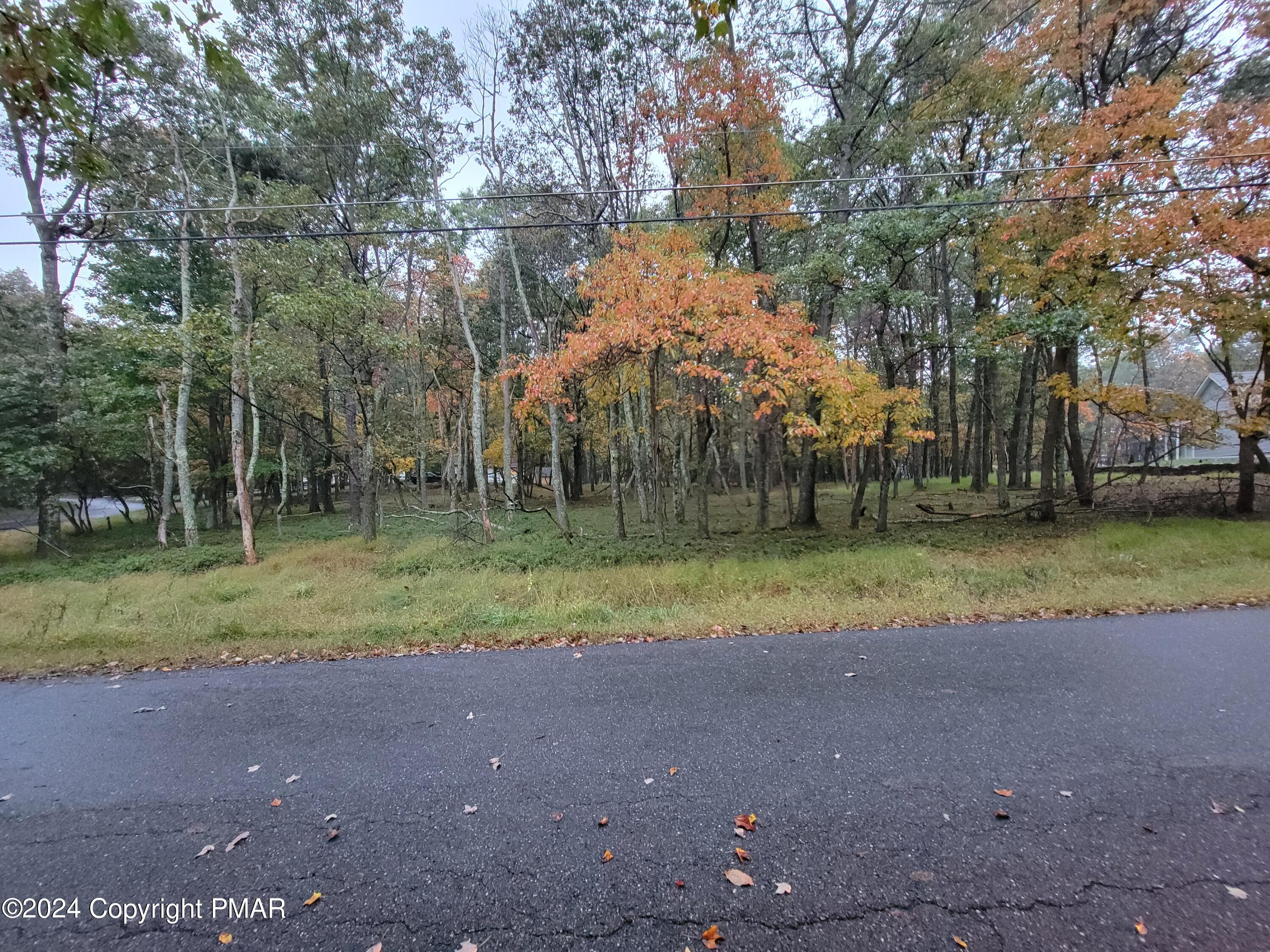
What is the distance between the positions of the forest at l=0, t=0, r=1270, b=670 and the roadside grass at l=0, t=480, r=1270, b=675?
116 centimetres

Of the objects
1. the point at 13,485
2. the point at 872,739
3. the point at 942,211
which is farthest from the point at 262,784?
the point at 13,485

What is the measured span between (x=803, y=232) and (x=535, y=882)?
1685 centimetres

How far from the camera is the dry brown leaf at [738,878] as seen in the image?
2236 mm

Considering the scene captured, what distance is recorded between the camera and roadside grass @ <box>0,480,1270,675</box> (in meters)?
5.93

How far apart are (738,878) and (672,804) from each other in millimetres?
574

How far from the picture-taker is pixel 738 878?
2266mm

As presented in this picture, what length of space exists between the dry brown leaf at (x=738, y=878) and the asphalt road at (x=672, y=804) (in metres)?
0.03

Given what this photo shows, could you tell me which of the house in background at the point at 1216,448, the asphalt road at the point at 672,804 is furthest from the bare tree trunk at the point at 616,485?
the house in background at the point at 1216,448

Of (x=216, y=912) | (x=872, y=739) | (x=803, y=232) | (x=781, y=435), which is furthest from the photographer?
(x=781, y=435)

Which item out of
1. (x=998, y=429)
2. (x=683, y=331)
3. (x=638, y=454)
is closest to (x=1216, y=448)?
(x=998, y=429)

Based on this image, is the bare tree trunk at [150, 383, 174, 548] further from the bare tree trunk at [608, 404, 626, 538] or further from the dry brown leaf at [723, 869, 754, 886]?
the dry brown leaf at [723, 869, 754, 886]

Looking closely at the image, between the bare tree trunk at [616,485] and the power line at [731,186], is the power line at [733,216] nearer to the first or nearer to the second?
the power line at [731,186]

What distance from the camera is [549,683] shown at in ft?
14.7

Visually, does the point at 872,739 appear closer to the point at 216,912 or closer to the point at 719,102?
the point at 216,912
